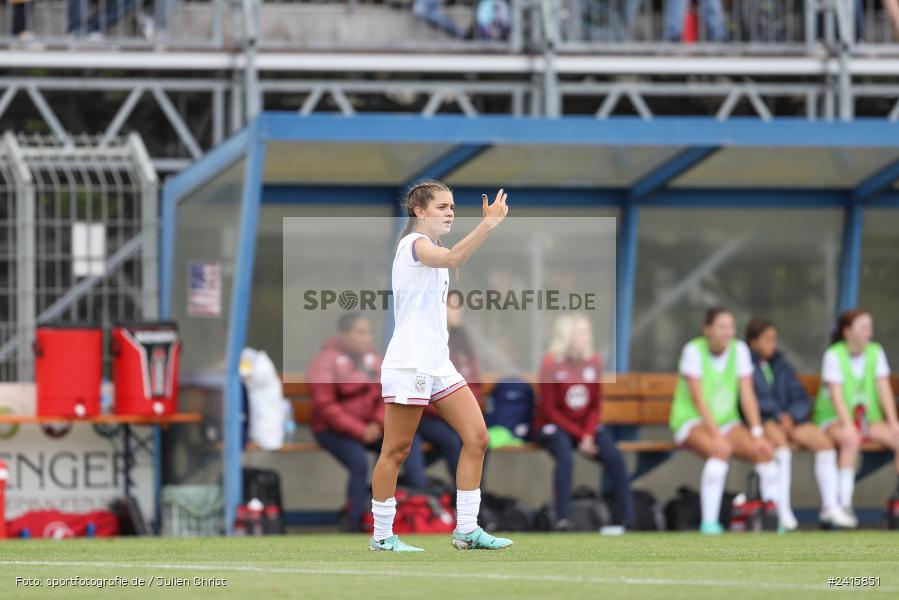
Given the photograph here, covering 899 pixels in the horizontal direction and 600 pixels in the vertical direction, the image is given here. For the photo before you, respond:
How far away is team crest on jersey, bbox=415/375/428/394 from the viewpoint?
27.2 ft

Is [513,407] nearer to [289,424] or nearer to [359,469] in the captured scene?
[359,469]

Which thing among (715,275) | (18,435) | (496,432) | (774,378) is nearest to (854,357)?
(774,378)

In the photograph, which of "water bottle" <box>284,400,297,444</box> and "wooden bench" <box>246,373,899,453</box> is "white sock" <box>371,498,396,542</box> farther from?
"wooden bench" <box>246,373,899,453</box>

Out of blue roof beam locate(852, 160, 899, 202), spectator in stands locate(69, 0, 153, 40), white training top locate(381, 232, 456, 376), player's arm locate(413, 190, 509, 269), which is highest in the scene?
spectator in stands locate(69, 0, 153, 40)

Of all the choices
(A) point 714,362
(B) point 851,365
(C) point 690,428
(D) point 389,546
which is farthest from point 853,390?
(D) point 389,546

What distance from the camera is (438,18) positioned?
18438 millimetres

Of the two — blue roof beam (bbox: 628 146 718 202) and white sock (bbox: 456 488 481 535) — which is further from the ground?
blue roof beam (bbox: 628 146 718 202)

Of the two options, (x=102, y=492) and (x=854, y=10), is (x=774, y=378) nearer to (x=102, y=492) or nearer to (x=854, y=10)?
(x=102, y=492)

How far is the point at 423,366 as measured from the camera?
830 centimetres

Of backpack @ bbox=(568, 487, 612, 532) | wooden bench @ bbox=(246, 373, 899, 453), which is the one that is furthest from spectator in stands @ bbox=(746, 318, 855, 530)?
backpack @ bbox=(568, 487, 612, 532)

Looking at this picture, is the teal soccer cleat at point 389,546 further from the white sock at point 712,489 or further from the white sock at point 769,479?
the white sock at point 769,479

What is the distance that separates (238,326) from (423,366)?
4330mm

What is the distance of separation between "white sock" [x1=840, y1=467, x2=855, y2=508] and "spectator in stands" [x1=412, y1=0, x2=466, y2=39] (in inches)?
262

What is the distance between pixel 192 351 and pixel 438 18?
5.68 metres
